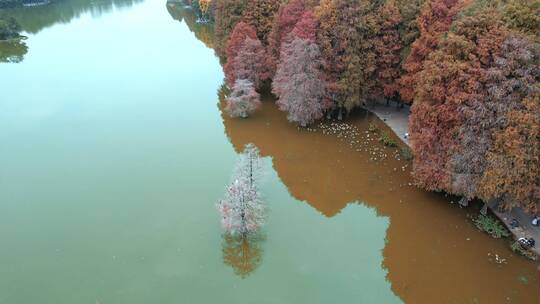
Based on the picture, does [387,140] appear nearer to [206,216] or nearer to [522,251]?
[522,251]

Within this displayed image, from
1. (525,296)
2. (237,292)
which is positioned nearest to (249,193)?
(237,292)

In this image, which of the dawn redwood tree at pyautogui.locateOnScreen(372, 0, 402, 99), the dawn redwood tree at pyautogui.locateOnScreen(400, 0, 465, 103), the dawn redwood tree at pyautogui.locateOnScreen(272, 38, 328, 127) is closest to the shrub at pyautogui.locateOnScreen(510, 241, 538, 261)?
the dawn redwood tree at pyautogui.locateOnScreen(400, 0, 465, 103)

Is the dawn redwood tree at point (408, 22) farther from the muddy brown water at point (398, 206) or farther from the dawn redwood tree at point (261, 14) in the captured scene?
the dawn redwood tree at point (261, 14)

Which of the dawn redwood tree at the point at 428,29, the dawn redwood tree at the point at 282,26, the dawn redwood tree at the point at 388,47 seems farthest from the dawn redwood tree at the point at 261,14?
the dawn redwood tree at the point at 428,29

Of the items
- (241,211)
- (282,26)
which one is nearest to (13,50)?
(282,26)

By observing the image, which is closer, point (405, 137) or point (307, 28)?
point (405, 137)
